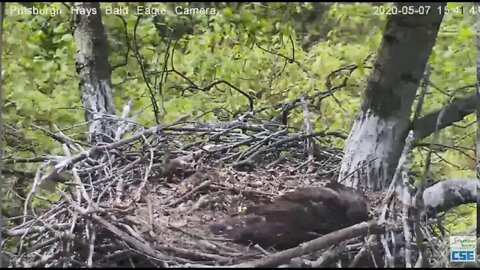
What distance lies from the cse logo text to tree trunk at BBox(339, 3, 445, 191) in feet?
1.02

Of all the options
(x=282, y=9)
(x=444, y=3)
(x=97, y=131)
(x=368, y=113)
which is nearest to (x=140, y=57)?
(x=97, y=131)

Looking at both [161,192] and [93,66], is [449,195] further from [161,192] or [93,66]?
[93,66]

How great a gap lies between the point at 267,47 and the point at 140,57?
0.42 metres

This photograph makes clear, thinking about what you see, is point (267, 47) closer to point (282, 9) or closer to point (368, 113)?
point (282, 9)

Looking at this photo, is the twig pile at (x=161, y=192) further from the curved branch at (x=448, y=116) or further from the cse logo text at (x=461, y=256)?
the cse logo text at (x=461, y=256)

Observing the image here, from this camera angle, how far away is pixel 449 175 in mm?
1871

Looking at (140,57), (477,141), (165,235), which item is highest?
(140,57)

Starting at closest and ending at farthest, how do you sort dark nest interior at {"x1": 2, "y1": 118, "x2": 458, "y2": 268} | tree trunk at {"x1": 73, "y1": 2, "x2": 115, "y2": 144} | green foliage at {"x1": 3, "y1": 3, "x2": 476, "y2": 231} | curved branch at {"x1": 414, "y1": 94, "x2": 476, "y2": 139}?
dark nest interior at {"x1": 2, "y1": 118, "x2": 458, "y2": 268} → curved branch at {"x1": 414, "y1": 94, "x2": 476, "y2": 139} → green foliage at {"x1": 3, "y1": 3, "x2": 476, "y2": 231} → tree trunk at {"x1": 73, "y1": 2, "x2": 115, "y2": 144}

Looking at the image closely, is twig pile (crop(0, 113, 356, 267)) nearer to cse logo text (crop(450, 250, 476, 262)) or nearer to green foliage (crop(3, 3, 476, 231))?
green foliage (crop(3, 3, 476, 231))

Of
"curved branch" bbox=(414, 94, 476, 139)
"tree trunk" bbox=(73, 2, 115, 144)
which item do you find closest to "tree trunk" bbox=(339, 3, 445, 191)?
"curved branch" bbox=(414, 94, 476, 139)

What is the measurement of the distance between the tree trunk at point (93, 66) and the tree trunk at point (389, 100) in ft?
2.72

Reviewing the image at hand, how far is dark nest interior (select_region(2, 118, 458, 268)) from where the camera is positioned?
1.27 meters

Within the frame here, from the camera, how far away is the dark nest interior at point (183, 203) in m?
1.27

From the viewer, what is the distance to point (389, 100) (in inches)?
62.4
